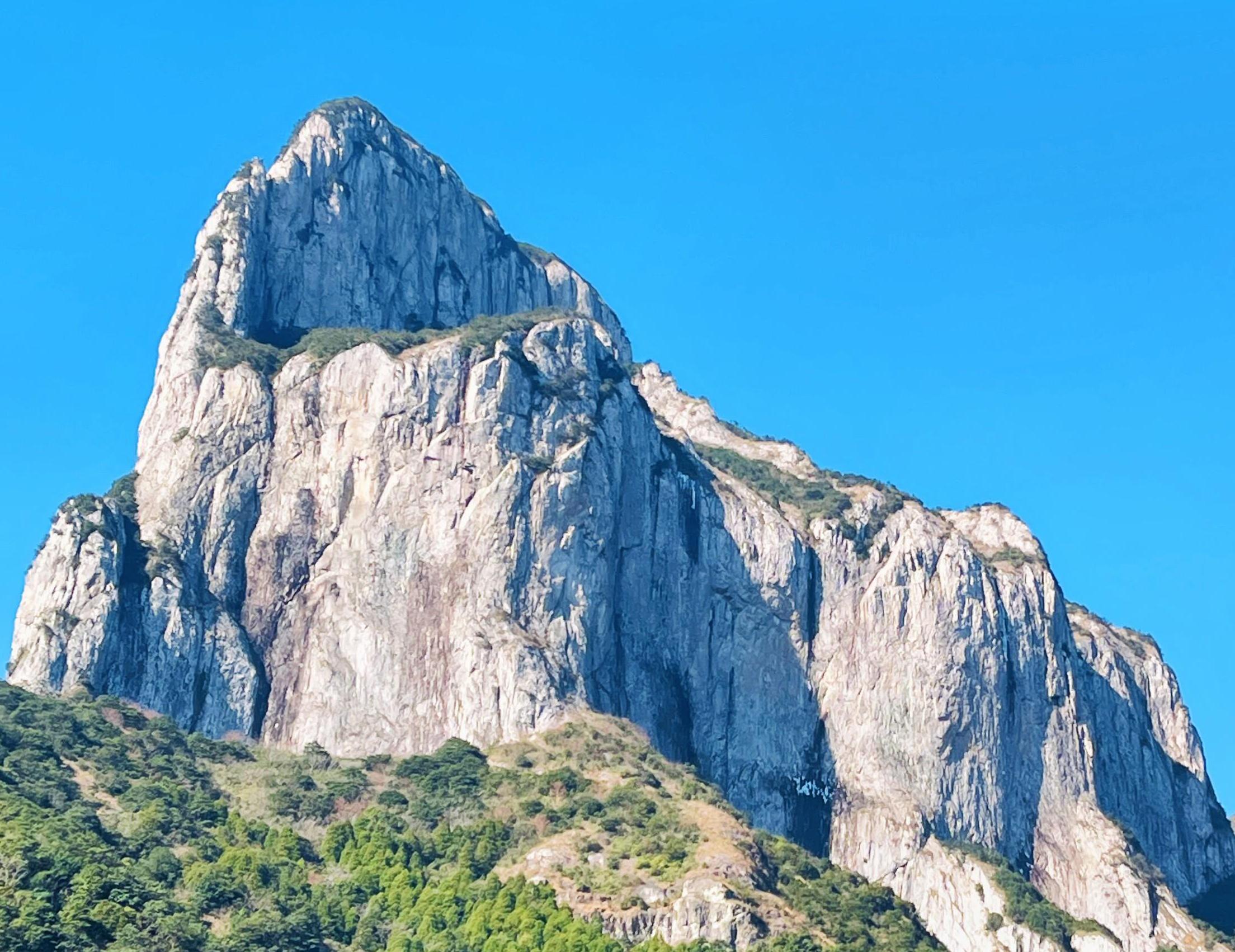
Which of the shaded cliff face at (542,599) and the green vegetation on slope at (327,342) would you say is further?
the green vegetation on slope at (327,342)

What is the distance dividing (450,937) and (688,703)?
48512 mm

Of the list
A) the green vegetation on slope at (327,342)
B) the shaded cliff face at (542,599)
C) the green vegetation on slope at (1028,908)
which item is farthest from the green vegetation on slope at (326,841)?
the green vegetation on slope at (327,342)

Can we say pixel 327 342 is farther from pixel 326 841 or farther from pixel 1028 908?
pixel 1028 908

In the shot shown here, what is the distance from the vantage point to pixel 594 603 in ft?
547

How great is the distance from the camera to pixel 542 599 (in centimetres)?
16450

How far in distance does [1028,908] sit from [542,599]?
121ft

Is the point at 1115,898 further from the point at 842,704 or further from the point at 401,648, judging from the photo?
the point at 401,648

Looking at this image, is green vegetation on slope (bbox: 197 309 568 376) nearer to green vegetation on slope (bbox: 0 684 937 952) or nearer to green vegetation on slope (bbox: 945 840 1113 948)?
green vegetation on slope (bbox: 0 684 937 952)

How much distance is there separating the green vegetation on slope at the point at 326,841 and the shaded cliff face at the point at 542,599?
22.9 feet

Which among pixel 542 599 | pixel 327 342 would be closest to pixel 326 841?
pixel 542 599

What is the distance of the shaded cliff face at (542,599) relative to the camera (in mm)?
163375

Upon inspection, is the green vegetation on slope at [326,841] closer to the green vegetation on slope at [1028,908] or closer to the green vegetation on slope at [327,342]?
the green vegetation on slope at [1028,908]

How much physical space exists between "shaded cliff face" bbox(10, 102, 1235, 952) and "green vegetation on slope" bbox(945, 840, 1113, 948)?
1620 mm

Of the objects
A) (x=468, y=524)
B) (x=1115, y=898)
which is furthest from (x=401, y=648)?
(x=1115, y=898)
